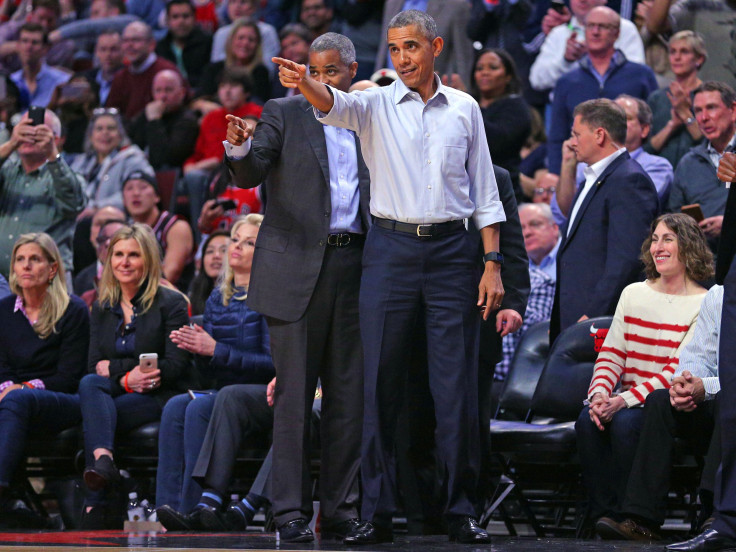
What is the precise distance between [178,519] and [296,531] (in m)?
1.05

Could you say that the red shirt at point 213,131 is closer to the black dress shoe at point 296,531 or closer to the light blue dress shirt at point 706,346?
the light blue dress shirt at point 706,346

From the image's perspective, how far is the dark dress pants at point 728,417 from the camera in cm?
378

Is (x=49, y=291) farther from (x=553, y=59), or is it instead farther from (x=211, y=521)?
(x=553, y=59)

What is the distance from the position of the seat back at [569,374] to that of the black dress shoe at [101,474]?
204 cm

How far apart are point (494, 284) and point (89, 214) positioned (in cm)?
521

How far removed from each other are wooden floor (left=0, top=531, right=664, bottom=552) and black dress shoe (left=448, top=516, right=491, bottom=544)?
5 centimetres

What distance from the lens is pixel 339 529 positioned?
4.29 meters

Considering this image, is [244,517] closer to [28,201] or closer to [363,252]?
[363,252]

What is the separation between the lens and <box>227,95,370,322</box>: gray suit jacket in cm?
432

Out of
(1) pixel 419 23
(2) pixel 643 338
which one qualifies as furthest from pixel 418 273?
(2) pixel 643 338

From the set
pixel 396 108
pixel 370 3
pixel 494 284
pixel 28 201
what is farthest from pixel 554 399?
pixel 370 3

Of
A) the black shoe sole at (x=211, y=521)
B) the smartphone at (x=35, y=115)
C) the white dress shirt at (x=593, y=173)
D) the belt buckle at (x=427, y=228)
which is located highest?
the smartphone at (x=35, y=115)

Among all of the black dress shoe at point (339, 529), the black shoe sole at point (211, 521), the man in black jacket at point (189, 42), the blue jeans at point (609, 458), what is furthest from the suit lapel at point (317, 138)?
the man in black jacket at point (189, 42)

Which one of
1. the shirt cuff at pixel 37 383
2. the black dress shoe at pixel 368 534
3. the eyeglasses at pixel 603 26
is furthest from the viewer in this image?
the eyeglasses at pixel 603 26
